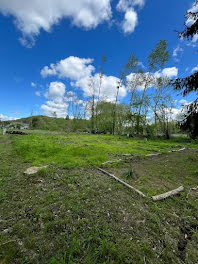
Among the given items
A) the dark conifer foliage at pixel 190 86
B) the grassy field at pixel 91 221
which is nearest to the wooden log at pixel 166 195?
the grassy field at pixel 91 221

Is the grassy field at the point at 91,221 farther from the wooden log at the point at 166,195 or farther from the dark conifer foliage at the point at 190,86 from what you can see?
the dark conifer foliage at the point at 190,86

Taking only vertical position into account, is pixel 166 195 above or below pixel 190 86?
below

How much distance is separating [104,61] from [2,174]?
30.0 m

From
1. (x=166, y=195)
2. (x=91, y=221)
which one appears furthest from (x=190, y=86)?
(x=91, y=221)

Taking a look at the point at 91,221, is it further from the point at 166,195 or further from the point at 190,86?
the point at 190,86

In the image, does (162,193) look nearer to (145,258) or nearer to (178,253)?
(178,253)

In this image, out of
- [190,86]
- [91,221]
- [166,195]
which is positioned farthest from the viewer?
[190,86]

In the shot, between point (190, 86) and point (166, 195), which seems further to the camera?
point (190, 86)

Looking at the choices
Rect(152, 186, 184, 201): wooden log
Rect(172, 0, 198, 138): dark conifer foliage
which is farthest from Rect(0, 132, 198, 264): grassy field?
Rect(172, 0, 198, 138): dark conifer foliage

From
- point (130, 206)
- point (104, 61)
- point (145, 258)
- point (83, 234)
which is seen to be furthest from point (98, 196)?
point (104, 61)

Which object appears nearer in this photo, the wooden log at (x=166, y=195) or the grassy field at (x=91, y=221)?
the grassy field at (x=91, y=221)

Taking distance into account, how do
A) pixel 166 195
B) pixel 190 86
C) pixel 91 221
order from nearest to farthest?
1. pixel 91 221
2. pixel 166 195
3. pixel 190 86

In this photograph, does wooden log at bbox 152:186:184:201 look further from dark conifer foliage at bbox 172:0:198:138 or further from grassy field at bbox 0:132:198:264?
dark conifer foliage at bbox 172:0:198:138

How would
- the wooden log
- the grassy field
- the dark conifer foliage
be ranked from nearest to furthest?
the grassy field < the wooden log < the dark conifer foliage
